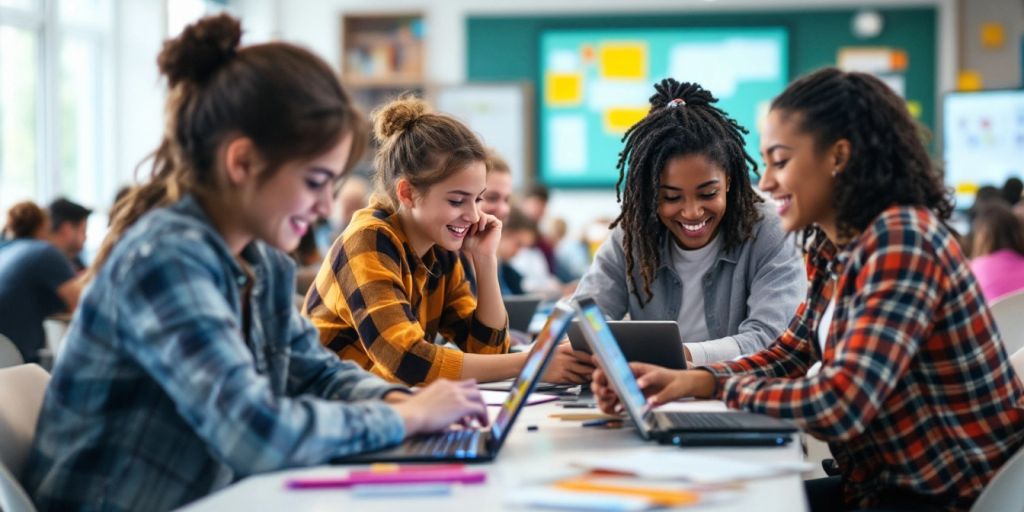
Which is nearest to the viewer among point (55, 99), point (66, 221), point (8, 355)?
point (8, 355)

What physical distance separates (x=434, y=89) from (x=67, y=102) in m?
2.92

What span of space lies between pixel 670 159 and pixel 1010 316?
3.23 feet

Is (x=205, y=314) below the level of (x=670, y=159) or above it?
→ below

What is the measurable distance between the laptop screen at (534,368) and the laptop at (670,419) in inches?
1.4

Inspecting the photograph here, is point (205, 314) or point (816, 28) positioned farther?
point (816, 28)

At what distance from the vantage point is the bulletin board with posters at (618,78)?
8.92 meters

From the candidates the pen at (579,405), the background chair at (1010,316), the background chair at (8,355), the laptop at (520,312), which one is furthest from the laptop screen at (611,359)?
the laptop at (520,312)

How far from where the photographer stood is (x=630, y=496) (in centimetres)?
125

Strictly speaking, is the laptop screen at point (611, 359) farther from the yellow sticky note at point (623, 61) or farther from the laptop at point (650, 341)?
the yellow sticky note at point (623, 61)

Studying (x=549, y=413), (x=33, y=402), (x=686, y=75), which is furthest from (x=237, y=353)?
(x=686, y=75)

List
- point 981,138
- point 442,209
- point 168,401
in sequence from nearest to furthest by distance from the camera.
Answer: point 168,401 → point 442,209 → point 981,138

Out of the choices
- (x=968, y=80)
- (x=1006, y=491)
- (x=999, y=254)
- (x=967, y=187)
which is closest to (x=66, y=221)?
(x=999, y=254)

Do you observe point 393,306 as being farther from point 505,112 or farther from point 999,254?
point 505,112

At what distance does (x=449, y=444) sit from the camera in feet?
5.09
